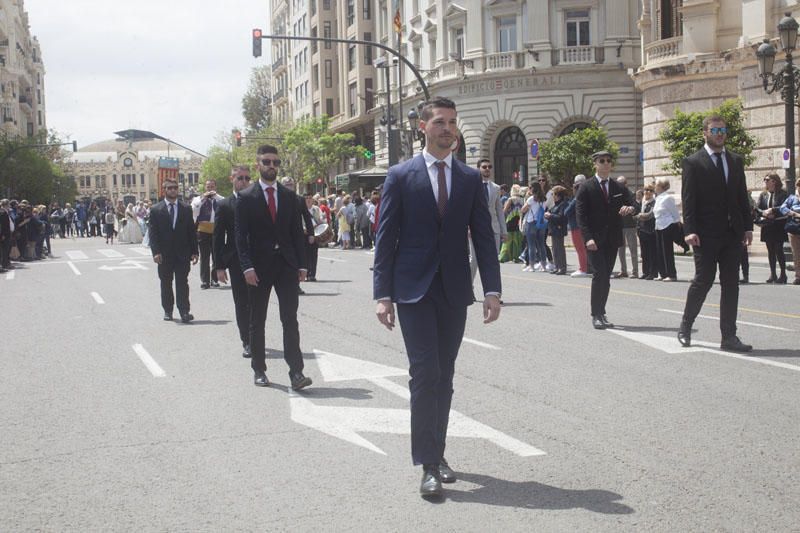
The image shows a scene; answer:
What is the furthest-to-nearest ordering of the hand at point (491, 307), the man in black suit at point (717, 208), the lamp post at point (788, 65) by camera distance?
the lamp post at point (788, 65) → the man in black suit at point (717, 208) → the hand at point (491, 307)

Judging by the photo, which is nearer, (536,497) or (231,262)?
(536,497)

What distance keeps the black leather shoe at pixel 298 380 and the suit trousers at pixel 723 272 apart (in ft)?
11.5

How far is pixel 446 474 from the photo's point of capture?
5227mm

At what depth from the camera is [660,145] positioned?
107 feet

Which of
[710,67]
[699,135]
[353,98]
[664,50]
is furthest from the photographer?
[353,98]

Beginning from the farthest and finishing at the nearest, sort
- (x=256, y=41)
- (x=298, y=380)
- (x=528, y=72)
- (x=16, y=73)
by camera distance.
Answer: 1. (x=16, y=73)
2. (x=528, y=72)
3. (x=256, y=41)
4. (x=298, y=380)

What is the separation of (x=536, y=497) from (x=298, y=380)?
3.33m

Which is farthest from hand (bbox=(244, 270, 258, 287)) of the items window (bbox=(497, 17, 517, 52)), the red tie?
window (bbox=(497, 17, 517, 52))

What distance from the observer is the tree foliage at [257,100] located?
109500 mm

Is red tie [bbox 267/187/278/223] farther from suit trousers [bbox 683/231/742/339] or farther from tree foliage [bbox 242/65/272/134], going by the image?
tree foliage [bbox 242/65/272/134]

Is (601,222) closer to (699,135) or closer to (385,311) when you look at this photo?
(385,311)

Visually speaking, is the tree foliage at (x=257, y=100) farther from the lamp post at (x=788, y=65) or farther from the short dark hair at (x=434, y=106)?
the short dark hair at (x=434, y=106)

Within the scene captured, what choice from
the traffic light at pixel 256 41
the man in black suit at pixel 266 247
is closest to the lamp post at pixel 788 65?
the traffic light at pixel 256 41

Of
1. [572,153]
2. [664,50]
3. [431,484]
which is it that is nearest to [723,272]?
[431,484]
